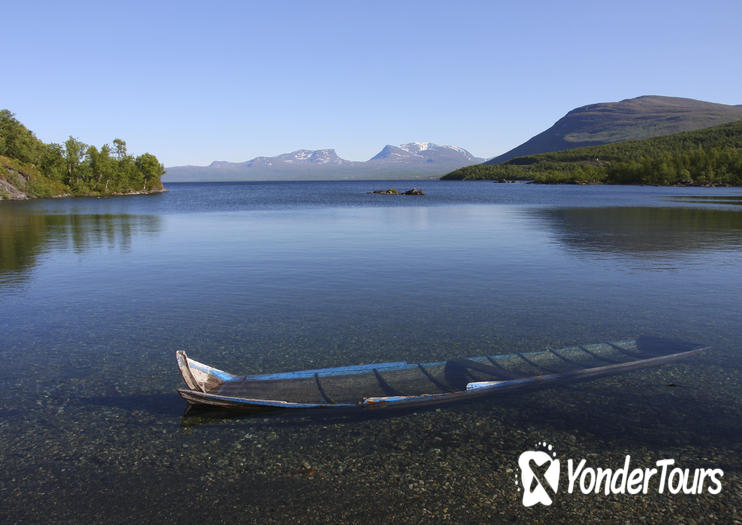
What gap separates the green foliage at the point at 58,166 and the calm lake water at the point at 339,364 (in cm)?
12347

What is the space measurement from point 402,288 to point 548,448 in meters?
14.6

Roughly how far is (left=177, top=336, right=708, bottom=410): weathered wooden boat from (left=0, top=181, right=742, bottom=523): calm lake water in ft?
1.39

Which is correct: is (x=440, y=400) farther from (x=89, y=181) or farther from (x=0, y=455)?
(x=89, y=181)

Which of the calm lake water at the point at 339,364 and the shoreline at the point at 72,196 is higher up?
the shoreline at the point at 72,196

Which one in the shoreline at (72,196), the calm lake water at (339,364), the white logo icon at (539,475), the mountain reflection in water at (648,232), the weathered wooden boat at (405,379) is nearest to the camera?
the calm lake water at (339,364)

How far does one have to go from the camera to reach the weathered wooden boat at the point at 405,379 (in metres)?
11.6

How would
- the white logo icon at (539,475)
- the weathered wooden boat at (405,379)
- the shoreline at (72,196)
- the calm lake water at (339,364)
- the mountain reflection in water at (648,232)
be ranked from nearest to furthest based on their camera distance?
the calm lake water at (339,364), the white logo icon at (539,475), the weathered wooden boat at (405,379), the mountain reflection in water at (648,232), the shoreline at (72,196)

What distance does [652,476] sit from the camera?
9.37 meters

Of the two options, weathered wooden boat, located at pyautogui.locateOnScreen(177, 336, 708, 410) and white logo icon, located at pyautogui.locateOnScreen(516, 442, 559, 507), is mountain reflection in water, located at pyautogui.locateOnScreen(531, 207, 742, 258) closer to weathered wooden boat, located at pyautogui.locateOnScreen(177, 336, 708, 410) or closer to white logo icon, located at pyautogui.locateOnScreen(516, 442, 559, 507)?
weathered wooden boat, located at pyautogui.locateOnScreen(177, 336, 708, 410)

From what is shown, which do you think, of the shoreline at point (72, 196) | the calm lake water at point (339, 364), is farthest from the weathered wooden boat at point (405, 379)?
the shoreline at point (72, 196)

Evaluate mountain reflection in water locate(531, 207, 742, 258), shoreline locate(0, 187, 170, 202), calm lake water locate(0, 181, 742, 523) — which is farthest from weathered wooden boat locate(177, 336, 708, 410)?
shoreline locate(0, 187, 170, 202)

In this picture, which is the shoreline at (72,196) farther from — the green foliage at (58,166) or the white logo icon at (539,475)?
the white logo icon at (539,475)

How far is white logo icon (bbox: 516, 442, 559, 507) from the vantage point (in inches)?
349

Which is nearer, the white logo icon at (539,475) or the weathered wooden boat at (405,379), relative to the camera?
the white logo icon at (539,475)
